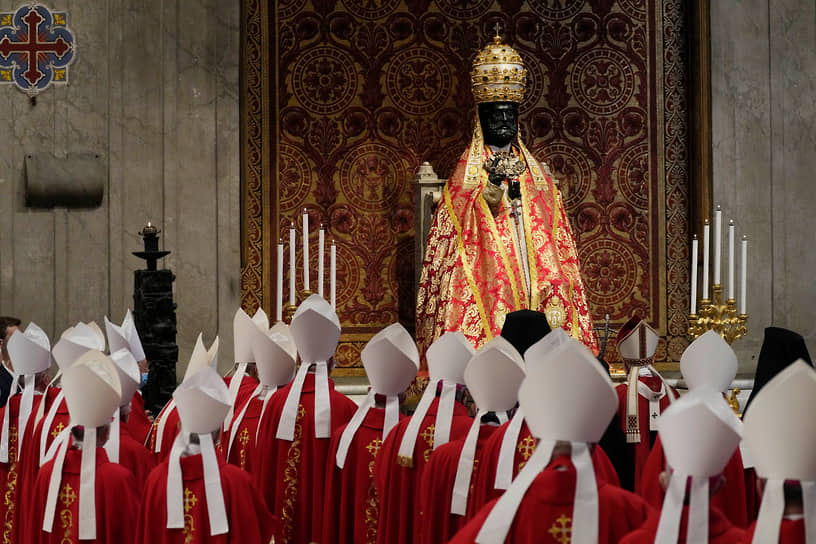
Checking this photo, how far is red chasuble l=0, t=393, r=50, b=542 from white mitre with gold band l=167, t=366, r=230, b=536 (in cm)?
166

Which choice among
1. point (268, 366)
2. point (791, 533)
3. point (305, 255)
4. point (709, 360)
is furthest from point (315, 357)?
point (791, 533)

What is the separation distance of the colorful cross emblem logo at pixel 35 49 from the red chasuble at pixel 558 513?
236 inches

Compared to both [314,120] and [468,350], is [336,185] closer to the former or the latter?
[314,120]

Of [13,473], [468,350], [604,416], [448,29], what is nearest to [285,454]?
[468,350]

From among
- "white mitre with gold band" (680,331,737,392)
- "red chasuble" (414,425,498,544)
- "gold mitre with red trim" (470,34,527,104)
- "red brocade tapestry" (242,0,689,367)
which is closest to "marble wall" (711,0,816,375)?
"red brocade tapestry" (242,0,689,367)

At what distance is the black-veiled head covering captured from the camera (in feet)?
12.5

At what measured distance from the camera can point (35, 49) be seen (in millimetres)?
7727

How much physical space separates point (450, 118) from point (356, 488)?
14.0ft

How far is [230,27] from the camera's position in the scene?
775cm

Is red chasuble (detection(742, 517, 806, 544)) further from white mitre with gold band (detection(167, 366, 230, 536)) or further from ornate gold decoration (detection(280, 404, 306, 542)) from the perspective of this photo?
ornate gold decoration (detection(280, 404, 306, 542))

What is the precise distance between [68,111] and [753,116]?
4769 millimetres

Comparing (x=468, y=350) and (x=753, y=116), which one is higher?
(x=753, y=116)

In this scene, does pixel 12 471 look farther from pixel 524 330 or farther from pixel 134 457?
pixel 524 330

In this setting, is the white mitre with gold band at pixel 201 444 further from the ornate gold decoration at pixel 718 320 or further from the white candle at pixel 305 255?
the ornate gold decoration at pixel 718 320
